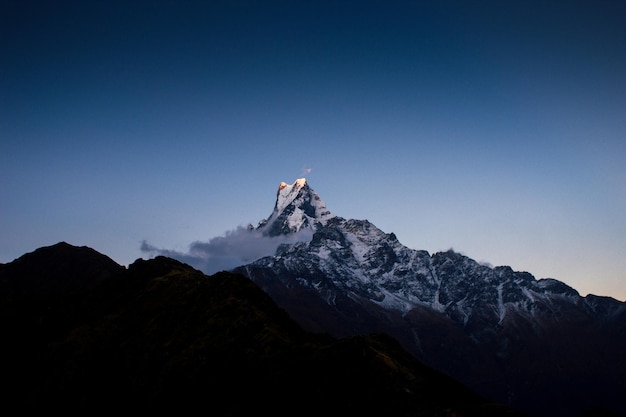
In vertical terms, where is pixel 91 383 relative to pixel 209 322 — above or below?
below

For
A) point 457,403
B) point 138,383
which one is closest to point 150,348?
Result: point 138,383

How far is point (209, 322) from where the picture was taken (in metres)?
188

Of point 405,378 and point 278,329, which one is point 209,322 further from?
point 405,378

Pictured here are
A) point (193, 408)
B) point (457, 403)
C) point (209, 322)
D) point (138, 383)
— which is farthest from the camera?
point (209, 322)

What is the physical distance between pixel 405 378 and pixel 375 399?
417 inches

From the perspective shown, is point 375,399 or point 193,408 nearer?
point 375,399

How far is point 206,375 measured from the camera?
161375 millimetres

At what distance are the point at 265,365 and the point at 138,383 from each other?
4654 centimetres

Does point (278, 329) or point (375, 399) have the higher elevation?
point (278, 329)

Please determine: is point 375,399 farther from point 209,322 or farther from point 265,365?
point 209,322

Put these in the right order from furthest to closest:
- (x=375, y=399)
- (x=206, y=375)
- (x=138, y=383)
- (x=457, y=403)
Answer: (x=138, y=383) → (x=206, y=375) → (x=457, y=403) → (x=375, y=399)

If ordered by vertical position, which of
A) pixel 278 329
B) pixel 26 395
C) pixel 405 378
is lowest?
pixel 26 395

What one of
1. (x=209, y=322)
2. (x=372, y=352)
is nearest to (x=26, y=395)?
(x=209, y=322)

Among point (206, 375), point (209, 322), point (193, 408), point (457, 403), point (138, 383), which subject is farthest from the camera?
point (209, 322)
